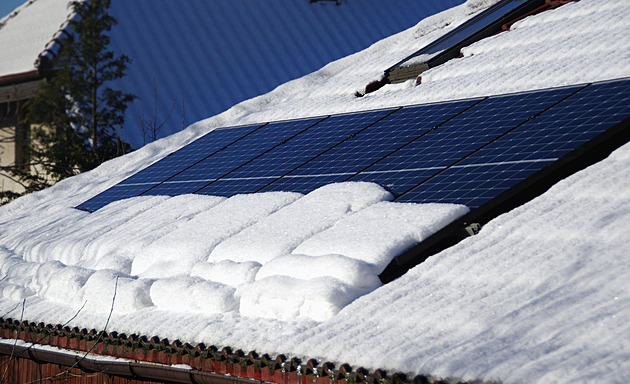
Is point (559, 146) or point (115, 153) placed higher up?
point (115, 153)

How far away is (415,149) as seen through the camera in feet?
A: 28.5

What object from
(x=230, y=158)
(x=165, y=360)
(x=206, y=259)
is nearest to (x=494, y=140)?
(x=206, y=259)

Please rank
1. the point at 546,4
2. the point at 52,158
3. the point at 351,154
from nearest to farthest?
the point at 351,154 < the point at 546,4 < the point at 52,158

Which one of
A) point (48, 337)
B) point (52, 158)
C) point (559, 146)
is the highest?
point (52, 158)

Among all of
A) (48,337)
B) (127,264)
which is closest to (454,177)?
(127,264)

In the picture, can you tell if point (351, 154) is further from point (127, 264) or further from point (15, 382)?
point (15, 382)

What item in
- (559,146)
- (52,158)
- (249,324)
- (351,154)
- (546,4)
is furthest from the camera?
(52,158)

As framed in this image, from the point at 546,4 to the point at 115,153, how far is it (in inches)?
527

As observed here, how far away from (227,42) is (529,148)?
2260 centimetres

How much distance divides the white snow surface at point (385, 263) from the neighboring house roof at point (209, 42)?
15.0 metres

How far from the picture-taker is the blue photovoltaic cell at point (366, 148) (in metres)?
8.96

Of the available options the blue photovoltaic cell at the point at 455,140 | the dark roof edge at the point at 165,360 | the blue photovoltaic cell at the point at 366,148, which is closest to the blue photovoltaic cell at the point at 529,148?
the blue photovoltaic cell at the point at 455,140

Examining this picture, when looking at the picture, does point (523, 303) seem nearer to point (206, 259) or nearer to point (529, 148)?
point (529, 148)

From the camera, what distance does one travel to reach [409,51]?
45.6 feet
